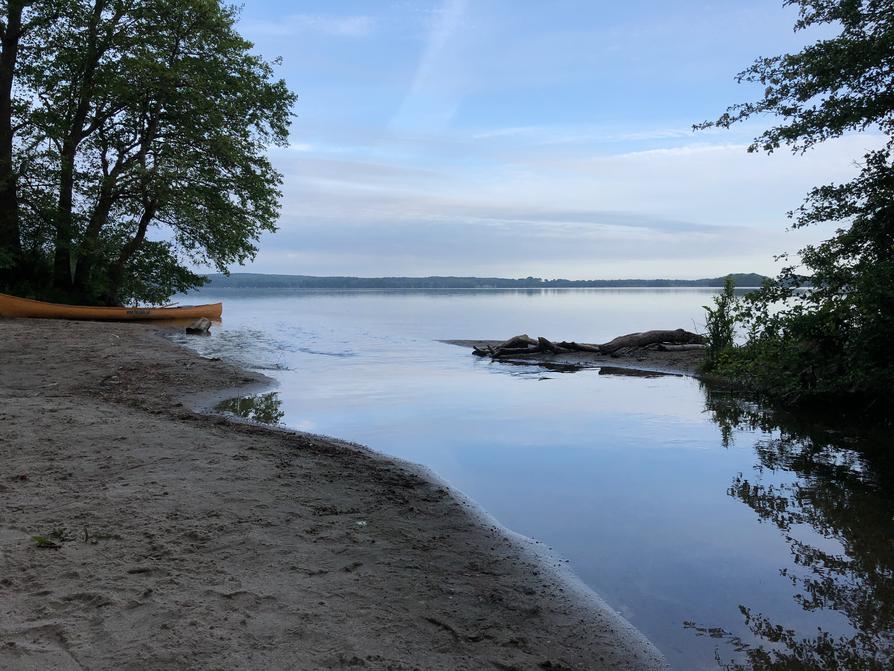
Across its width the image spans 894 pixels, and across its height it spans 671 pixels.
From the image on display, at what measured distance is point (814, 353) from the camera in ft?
31.6

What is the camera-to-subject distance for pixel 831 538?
5.02 m

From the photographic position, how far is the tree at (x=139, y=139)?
75.6 feet

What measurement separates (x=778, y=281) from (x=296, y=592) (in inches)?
391

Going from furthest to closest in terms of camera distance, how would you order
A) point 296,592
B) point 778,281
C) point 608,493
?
point 778,281 → point 608,493 → point 296,592

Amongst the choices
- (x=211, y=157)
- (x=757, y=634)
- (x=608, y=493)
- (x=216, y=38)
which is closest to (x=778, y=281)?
(x=608, y=493)

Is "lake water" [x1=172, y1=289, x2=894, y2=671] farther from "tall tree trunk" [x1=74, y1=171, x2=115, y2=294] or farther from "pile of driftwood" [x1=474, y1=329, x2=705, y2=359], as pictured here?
"tall tree trunk" [x1=74, y1=171, x2=115, y2=294]

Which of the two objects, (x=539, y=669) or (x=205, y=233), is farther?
(x=205, y=233)

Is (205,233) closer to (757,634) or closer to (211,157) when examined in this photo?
(211,157)

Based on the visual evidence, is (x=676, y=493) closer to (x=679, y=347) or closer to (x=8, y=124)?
(x=679, y=347)

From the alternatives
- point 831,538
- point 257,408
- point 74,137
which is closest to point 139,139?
point 74,137

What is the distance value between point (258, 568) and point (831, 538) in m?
4.55

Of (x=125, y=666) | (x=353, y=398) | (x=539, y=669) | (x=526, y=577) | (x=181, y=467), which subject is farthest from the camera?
(x=353, y=398)

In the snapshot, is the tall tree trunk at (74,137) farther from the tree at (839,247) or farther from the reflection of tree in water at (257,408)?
the tree at (839,247)

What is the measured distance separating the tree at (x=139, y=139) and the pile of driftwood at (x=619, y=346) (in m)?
14.3
